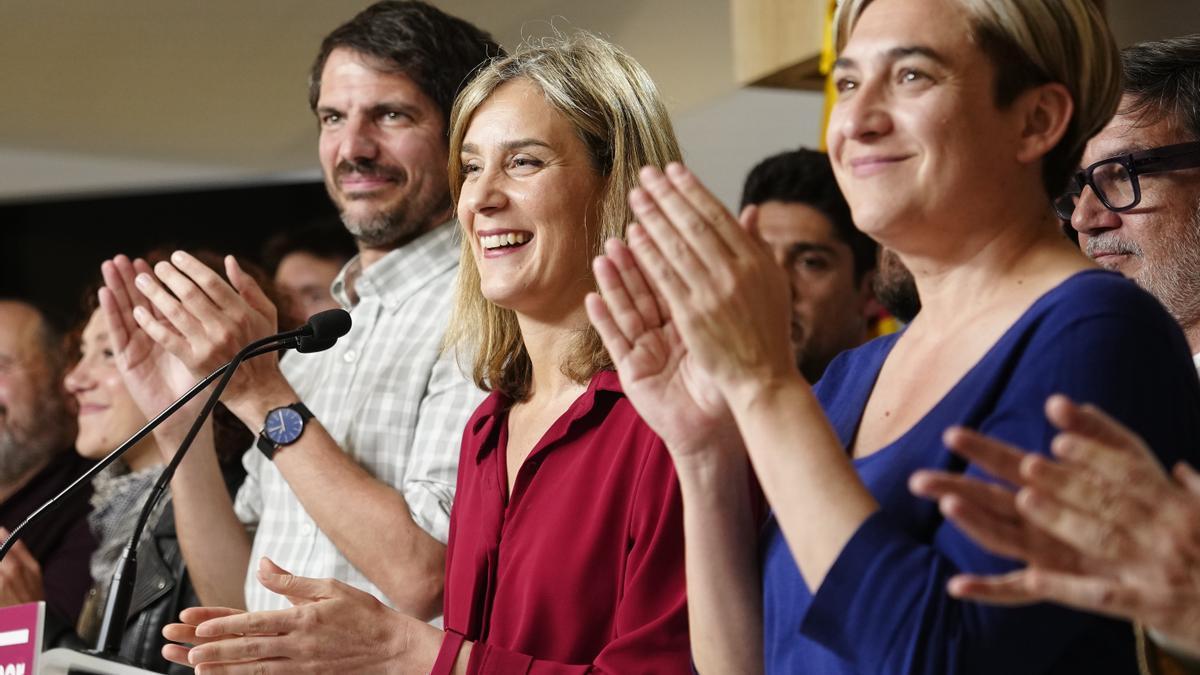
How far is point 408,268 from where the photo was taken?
2.48 meters

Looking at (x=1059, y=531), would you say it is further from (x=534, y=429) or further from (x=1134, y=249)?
(x=1134, y=249)

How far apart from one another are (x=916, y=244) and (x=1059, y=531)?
0.40m

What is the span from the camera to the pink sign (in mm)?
1615

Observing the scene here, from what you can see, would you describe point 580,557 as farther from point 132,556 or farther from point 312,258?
point 312,258

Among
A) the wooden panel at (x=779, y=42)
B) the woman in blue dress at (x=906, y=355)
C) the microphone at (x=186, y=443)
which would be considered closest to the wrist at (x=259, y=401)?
the microphone at (x=186, y=443)

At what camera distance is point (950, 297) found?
1363 millimetres

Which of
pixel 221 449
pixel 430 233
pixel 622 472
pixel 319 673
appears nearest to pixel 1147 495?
pixel 622 472

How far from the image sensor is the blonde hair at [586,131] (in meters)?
1.89

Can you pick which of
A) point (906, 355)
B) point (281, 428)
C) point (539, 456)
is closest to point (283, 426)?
point (281, 428)

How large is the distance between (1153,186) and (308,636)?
1336 mm

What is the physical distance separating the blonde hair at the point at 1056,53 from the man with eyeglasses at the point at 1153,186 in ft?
2.29

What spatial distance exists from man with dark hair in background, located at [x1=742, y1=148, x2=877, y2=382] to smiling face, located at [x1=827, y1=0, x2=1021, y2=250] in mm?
1874

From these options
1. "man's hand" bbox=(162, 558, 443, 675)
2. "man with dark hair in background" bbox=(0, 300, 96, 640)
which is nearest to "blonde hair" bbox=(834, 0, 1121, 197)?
"man's hand" bbox=(162, 558, 443, 675)

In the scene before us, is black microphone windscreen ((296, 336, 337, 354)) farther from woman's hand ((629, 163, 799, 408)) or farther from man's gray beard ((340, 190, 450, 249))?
woman's hand ((629, 163, 799, 408))
